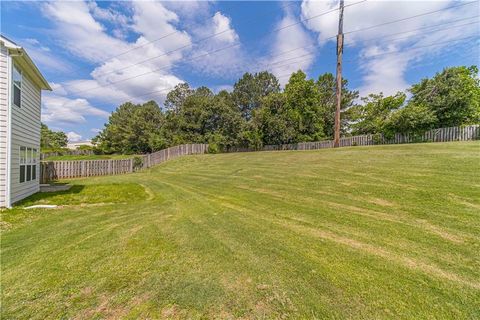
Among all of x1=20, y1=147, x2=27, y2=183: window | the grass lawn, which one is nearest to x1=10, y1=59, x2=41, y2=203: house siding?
x1=20, y1=147, x2=27, y2=183: window

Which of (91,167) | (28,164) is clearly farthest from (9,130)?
(91,167)

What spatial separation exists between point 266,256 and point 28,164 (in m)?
10.5

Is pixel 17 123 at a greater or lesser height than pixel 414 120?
lesser

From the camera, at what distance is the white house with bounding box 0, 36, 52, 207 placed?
265 inches

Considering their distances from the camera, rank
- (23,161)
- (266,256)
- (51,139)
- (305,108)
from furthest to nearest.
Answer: (51,139) < (305,108) < (23,161) < (266,256)

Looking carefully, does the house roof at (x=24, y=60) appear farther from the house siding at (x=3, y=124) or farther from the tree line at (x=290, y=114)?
the tree line at (x=290, y=114)

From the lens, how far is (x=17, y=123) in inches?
295

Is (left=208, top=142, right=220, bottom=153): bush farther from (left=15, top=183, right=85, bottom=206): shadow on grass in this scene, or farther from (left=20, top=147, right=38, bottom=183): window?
(left=20, top=147, right=38, bottom=183): window

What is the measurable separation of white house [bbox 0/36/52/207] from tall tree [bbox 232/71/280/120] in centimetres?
4179

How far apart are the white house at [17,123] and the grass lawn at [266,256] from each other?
164 centimetres

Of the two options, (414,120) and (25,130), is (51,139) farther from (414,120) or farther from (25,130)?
(414,120)

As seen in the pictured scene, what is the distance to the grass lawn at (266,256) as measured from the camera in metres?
2.36

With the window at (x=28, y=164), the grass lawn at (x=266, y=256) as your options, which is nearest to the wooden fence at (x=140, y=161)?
the window at (x=28, y=164)

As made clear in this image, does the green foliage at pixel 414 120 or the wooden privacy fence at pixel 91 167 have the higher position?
the green foliage at pixel 414 120
